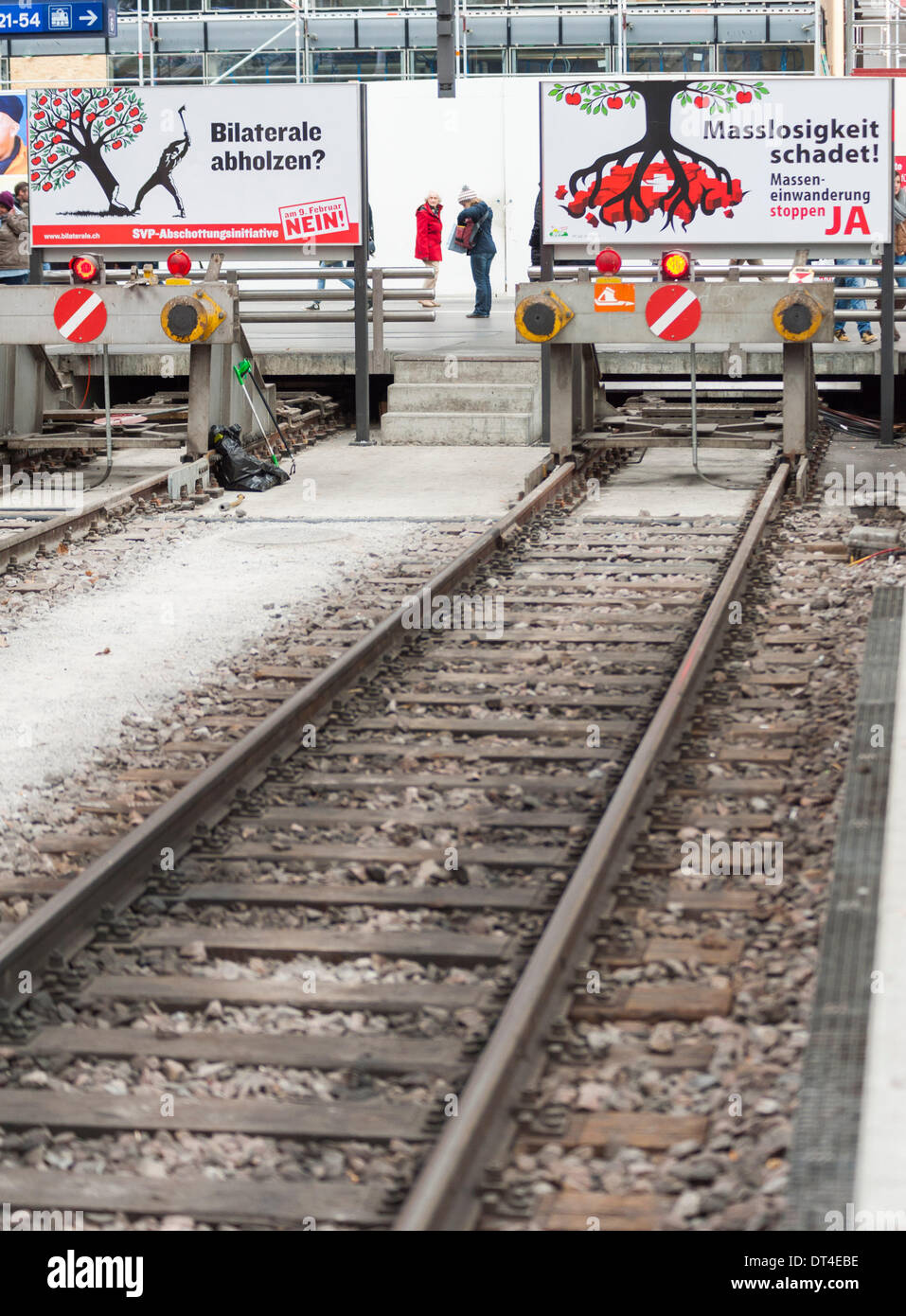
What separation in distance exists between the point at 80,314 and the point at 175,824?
29.9 feet

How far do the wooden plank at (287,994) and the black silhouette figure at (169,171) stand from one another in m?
13.0

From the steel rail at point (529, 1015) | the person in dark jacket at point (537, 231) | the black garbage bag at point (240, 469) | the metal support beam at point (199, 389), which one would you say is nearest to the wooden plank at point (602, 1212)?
the steel rail at point (529, 1015)

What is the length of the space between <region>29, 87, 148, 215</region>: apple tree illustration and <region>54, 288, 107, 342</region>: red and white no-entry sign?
9.71ft

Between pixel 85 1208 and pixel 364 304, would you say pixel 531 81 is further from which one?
pixel 85 1208

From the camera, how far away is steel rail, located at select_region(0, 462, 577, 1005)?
17.6 ft

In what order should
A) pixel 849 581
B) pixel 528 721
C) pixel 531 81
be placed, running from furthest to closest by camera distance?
pixel 531 81 < pixel 849 581 < pixel 528 721

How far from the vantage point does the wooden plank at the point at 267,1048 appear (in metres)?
4.81

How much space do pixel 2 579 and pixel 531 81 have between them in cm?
2314

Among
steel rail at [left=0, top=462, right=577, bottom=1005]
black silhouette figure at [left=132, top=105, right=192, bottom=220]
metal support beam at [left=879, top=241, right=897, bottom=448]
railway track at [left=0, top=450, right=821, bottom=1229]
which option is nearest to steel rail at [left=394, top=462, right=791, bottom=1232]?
railway track at [left=0, top=450, right=821, bottom=1229]

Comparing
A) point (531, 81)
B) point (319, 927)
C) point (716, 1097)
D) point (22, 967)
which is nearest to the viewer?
point (716, 1097)

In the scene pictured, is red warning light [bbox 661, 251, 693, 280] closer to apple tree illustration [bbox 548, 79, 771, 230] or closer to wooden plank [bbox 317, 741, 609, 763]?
apple tree illustration [bbox 548, 79, 771, 230]

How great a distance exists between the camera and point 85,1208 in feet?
13.8

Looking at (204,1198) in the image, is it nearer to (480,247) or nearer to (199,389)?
(199,389)
